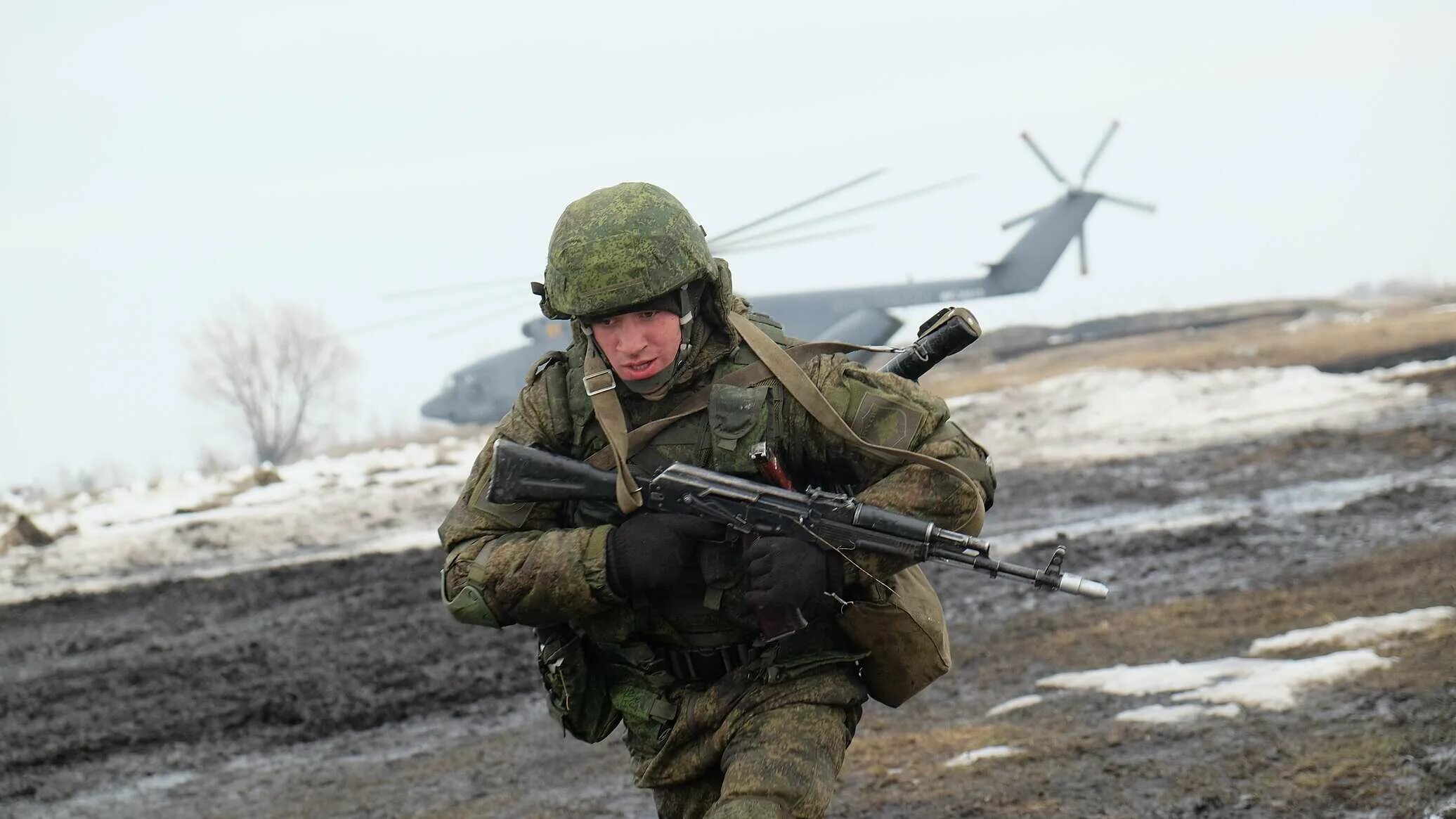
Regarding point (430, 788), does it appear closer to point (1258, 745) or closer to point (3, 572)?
point (1258, 745)

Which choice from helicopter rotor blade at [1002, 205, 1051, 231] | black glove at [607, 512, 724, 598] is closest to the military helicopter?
helicopter rotor blade at [1002, 205, 1051, 231]

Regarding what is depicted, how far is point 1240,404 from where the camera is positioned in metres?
21.8

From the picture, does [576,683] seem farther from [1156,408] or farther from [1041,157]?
[1041,157]

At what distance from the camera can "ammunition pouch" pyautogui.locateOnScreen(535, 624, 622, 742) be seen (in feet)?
13.1

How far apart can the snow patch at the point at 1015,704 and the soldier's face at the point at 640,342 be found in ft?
14.4

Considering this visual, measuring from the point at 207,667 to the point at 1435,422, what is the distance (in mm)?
12595

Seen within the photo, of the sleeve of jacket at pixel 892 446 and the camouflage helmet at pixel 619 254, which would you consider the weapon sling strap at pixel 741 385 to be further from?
the camouflage helmet at pixel 619 254

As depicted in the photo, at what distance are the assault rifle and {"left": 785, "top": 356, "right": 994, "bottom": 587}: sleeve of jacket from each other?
0.08 meters

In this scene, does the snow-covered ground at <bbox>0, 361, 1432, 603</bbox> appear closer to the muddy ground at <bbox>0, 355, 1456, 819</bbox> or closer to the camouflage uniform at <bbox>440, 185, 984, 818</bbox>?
the muddy ground at <bbox>0, 355, 1456, 819</bbox>

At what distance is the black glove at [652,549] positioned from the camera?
3615mm

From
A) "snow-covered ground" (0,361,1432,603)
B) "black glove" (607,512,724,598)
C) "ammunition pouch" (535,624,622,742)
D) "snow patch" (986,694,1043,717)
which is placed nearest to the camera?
"black glove" (607,512,724,598)

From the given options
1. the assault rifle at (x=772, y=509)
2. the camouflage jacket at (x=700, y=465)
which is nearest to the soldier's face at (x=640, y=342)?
the camouflage jacket at (x=700, y=465)

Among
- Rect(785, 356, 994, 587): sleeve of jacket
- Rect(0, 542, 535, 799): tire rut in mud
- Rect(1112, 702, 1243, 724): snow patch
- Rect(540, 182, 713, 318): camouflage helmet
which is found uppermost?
Rect(540, 182, 713, 318): camouflage helmet

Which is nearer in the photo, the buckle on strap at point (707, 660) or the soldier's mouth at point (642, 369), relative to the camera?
the soldier's mouth at point (642, 369)
